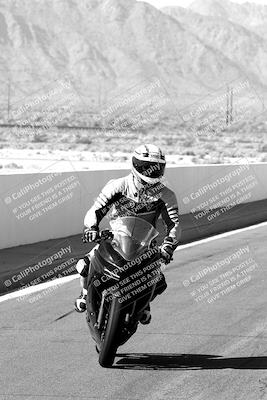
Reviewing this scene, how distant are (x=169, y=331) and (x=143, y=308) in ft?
6.01

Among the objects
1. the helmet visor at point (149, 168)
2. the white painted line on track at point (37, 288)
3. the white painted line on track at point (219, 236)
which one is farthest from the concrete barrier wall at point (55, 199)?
the helmet visor at point (149, 168)

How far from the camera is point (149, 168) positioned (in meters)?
7.67

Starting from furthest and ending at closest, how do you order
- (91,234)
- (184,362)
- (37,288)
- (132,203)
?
(37,288) < (184,362) < (132,203) < (91,234)

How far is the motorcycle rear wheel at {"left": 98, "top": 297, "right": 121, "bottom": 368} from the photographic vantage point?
727cm

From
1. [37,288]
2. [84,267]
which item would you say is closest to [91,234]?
[84,267]

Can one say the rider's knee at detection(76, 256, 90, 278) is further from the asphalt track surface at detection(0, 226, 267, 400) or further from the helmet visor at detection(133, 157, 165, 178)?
the helmet visor at detection(133, 157, 165, 178)

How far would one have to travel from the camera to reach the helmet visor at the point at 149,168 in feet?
25.0

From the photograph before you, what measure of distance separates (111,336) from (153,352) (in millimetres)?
1057

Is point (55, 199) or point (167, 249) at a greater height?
point (167, 249)

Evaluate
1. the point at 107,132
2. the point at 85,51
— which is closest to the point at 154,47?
the point at 85,51

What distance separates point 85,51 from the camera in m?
185

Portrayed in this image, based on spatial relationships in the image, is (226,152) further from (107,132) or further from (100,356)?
(100,356)

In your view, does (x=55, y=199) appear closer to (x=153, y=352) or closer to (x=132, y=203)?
(x=153, y=352)

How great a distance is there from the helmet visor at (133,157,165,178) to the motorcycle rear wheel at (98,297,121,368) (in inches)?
41.8
